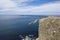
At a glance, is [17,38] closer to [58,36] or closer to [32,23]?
[32,23]

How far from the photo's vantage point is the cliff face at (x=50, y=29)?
5.37 ft

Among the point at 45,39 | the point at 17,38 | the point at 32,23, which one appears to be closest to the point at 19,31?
the point at 17,38

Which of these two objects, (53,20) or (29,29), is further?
(29,29)

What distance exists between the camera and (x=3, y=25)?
4.10 metres

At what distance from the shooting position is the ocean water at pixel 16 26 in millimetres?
3748

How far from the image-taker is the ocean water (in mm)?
3748

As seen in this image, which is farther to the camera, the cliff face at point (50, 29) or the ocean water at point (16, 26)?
the ocean water at point (16, 26)

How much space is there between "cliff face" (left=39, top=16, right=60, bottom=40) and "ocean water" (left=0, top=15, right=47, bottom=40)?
73.9 inches

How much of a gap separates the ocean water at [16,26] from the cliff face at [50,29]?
188 centimetres

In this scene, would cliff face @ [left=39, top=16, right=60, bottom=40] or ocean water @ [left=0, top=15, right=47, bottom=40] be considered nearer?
cliff face @ [left=39, top=16, right=60, bottom=40]

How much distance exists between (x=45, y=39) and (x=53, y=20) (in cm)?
25

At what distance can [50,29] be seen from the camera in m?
1.68

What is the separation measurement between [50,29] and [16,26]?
A: 245 cm

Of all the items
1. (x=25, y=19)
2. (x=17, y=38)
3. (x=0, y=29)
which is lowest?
(x=17, y=38)
